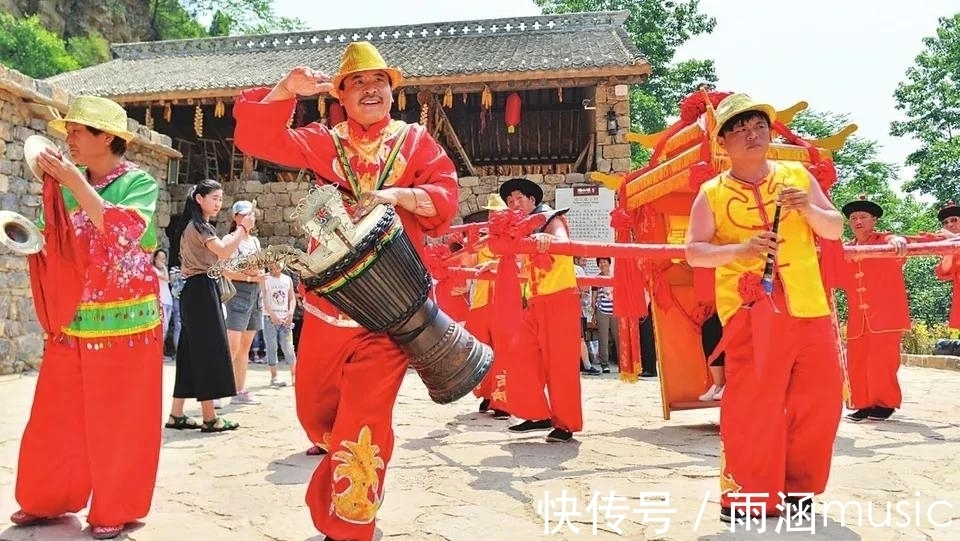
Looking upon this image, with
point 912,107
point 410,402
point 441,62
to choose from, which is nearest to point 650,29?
point 912,107

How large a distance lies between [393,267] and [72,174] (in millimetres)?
1245

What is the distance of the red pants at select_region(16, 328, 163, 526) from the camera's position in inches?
112

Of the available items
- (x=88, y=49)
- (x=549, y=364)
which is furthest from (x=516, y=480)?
(x=88, y=49)

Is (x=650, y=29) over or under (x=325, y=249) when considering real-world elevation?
over

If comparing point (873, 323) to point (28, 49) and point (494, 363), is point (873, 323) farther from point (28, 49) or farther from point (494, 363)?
point (28, 49)

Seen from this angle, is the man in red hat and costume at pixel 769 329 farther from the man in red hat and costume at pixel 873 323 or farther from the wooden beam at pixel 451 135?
the wooden beam at pixel 451 135

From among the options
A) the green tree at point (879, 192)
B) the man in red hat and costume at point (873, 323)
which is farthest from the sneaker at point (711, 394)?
the green tree at point (879, 192)

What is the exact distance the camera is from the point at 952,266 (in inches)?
219

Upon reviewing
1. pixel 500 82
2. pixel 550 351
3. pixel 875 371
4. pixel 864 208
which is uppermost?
pixel 500 82

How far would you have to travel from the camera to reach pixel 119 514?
2836 millimetres

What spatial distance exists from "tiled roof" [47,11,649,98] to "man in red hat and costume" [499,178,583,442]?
329 inches

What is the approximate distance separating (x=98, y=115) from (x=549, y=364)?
3.11m

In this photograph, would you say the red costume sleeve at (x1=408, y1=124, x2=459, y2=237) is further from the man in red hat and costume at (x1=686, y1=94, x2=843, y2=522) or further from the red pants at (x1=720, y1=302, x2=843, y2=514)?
the red pants at (x1=720, y1=302, x2=843, y2=514)

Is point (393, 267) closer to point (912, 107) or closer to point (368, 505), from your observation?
point (368, 505)
